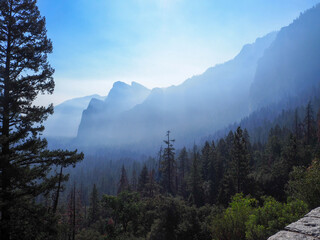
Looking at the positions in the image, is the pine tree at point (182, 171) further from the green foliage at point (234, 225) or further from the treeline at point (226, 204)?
the green foliage at point (234, 225)

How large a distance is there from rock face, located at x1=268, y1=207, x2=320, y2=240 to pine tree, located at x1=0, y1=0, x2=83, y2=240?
9.45 metres

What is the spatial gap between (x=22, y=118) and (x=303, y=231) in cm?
1083

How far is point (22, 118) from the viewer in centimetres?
920

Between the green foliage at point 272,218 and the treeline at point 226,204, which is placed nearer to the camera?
the green foliage at point 272,218

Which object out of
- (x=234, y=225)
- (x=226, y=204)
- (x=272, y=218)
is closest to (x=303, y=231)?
(x=272, y=218)

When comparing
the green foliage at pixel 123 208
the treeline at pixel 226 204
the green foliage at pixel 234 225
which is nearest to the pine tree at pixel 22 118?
the treeline at pixel 226 204

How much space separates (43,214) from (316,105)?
16656 cm

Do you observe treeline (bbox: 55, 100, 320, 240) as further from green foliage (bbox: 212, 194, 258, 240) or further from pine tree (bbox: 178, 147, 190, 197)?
pine tree (bbox: 178, 147, 190, 197)

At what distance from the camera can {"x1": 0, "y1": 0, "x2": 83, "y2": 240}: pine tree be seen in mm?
8352

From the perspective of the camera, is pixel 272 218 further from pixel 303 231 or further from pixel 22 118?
pixel 22 118

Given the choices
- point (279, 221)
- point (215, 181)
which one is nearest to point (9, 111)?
point (279, 221)

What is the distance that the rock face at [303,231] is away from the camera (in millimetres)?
2830

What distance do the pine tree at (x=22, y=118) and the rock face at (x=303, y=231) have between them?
31.0 ft

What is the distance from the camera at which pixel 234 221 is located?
7.88m
